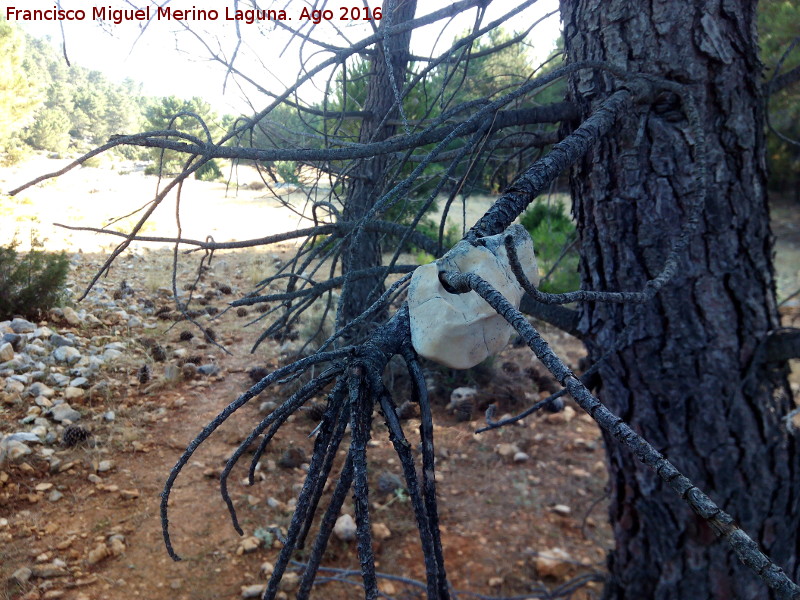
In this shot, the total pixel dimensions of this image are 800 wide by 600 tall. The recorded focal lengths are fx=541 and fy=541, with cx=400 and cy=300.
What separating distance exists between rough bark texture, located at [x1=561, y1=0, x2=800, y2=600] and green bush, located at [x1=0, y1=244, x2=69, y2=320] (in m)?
4.56

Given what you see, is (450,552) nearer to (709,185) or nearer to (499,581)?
(499,581)

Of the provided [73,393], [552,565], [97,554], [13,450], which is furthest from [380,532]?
[73,393]

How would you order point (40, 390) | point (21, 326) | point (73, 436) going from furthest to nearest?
1. point (21, 326)
2. point (40, 390)
3. point (73, 436)

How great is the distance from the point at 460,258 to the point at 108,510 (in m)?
2.99

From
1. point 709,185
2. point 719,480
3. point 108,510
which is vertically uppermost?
point 709,185

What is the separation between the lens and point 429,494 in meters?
0.50

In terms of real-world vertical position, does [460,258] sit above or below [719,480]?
above

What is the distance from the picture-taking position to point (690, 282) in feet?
4.65

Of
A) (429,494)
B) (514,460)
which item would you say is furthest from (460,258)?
(514,460)

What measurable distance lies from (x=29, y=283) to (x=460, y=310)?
507 centimetres

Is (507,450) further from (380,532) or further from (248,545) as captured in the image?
(248,545)

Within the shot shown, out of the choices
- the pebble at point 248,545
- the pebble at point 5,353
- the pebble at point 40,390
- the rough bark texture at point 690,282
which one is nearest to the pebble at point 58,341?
the pebble at point 5,353

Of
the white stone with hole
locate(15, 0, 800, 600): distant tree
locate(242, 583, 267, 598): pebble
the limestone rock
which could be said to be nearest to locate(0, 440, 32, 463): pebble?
locate(242, 583, 267, 598): pebble

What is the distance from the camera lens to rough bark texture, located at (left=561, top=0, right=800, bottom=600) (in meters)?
1.32
